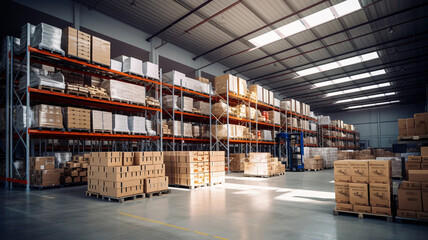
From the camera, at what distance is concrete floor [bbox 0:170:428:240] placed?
12.2 ft

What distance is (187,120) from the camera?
16.4 metres

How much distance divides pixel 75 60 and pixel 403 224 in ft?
33.1

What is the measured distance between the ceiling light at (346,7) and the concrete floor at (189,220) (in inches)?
365

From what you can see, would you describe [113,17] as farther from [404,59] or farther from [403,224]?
[404,59]

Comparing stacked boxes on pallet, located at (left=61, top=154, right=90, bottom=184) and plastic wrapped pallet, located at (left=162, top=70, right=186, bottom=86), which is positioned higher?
plastic wrapped pallet, located at (left=162, top=70, right=186, bottom=86)

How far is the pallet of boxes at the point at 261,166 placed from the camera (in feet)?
39.1

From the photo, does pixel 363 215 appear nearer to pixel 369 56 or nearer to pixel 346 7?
pixel 346 7

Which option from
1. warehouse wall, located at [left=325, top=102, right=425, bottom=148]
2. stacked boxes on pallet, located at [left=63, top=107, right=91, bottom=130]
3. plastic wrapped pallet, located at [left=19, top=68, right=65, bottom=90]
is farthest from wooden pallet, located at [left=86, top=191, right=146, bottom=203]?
warehouse wall, located at [left=325, top=102, right=425, bottom=148]

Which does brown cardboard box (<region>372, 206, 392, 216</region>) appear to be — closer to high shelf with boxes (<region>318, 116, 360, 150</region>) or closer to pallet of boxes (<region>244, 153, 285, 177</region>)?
pallet of boxes (<region>244, 153, 285, 177</region>)

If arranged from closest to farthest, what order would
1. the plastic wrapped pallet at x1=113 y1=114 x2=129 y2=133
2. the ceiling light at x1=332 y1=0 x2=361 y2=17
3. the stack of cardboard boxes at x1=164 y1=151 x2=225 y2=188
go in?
the stack of cardboard boxes at x1=164 y1=151 x2=225 y2=188 < the plastic wrapped pallet at x1=113 y1=114 x2=129 y2=133 < the ceiling light at x1=332 y1=0 x2=361 y2=17

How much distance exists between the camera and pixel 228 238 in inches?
139

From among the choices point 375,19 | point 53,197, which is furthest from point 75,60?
point 375,19

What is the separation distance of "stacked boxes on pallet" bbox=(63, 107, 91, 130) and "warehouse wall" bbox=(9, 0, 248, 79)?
4.52 metres

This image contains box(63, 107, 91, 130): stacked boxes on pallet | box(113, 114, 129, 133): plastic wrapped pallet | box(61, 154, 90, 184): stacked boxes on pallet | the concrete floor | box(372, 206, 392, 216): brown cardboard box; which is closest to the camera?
the concrete floor
